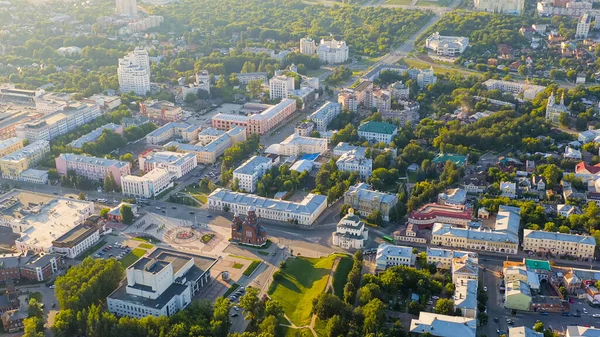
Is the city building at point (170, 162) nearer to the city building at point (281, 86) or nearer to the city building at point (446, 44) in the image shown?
the city building at point (281, 86)

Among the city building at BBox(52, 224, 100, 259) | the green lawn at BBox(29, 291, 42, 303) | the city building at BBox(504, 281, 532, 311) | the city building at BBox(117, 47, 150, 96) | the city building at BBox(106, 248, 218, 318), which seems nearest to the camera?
the city building at BBox(106, 248, 218, 318)

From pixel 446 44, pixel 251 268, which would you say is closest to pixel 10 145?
pixel 251 268

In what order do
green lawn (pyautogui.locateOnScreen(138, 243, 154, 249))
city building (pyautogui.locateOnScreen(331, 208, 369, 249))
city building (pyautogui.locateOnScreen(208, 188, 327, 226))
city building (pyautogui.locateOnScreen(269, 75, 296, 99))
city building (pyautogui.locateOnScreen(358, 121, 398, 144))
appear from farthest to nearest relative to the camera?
city building (pyautogui.locateOnScreen(269, 75, 296, 99))
city building (pyautogui.locateOnScreen(358, 121, 398, 144))
city building (pyautogui.locateOnScreen(208, 188, 327, 226))
green lawn (pyautogui.locateOnScreen(138, 243, 154, 249))
city building (pyautogui.locateOnScreen(331, 208, 369, 249))

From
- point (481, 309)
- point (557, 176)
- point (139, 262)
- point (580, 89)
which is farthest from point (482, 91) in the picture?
point (139, 262)

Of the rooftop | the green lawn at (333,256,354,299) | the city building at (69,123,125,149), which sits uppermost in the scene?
the rooftop

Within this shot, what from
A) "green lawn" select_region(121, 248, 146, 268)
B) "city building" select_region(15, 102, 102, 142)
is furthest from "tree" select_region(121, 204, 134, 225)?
"city building" select_region(15, 102, 102, 142)

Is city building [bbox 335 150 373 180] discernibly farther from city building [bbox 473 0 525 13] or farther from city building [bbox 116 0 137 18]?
city building [bbox 116 0 137 18]

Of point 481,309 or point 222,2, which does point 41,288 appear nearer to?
point 481,309
